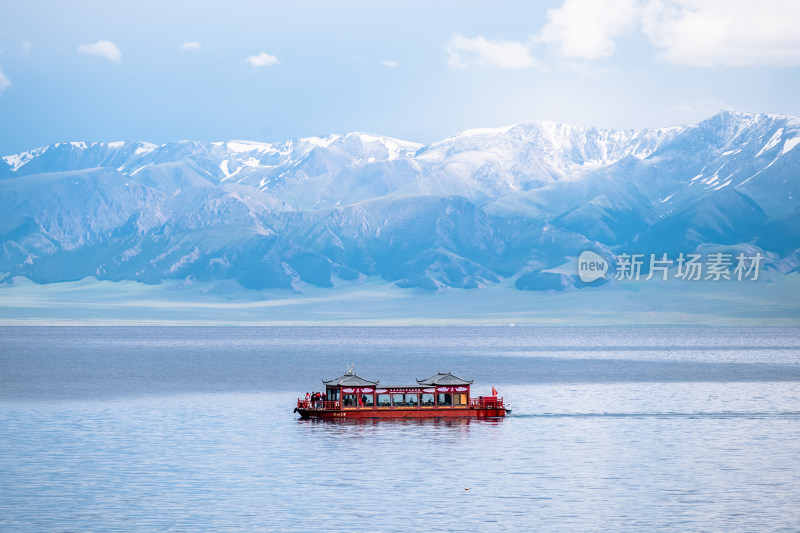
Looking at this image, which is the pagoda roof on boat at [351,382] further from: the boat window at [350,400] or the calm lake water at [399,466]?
the calm lake water at [399,466]

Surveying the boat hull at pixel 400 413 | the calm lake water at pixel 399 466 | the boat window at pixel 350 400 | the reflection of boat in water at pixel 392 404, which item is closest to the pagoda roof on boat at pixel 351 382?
the reflection of boat in water at pixel 392 404

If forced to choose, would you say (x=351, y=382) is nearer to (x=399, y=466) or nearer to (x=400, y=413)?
(x=400, y=413)

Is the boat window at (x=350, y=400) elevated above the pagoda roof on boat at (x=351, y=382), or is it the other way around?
the pagoda roof on boat at (x=351, y=382)

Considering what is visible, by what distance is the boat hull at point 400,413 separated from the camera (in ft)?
345

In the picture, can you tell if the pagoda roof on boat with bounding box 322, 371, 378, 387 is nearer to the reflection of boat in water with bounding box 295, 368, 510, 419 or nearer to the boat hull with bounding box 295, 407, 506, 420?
the reflection of boat in water with bounding box 295, 368, 510, 419

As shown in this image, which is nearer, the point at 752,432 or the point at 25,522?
the point at 25,522

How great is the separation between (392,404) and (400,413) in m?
1.54

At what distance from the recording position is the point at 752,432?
301ft

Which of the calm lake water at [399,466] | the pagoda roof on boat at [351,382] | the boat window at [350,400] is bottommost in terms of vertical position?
the calm lake water at [399,466]

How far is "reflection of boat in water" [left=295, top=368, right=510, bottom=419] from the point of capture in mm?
105875

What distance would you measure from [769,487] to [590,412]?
4652 centimetres

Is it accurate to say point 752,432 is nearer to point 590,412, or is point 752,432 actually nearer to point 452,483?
point 590,412

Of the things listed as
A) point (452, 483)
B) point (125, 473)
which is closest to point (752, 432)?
point (452, 483)

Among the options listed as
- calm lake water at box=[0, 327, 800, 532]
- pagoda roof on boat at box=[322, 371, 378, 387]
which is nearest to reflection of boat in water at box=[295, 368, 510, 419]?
pagoda roof on boat at box=[322, 371, 378, 387]
